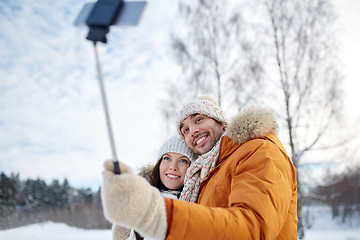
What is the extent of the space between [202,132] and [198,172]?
0.39 m

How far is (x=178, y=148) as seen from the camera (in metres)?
2.38

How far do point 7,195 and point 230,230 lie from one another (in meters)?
37.9

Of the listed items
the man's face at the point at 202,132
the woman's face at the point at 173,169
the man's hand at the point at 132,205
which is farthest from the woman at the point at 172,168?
the man's hand at the point at 132,205

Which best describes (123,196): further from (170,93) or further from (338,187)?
(338,187)

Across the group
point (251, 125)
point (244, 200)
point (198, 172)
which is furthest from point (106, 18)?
point (198, 172)

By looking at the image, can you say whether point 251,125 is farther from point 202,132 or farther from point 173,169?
point 173,169

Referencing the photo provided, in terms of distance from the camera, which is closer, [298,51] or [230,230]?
[230,230]

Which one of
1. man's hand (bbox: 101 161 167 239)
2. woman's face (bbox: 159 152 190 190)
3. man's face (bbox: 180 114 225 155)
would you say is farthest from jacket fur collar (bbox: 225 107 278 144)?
woman's face (bbox: 159 152 190 190)

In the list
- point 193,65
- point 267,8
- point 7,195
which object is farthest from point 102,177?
point 7,195

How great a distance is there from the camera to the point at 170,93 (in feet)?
27.7

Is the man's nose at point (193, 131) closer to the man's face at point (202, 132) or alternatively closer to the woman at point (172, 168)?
the man's face at point (202, 132)

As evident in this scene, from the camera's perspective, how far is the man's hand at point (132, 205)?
0.85 m

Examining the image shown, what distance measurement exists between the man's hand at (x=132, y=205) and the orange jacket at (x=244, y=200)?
0.05m

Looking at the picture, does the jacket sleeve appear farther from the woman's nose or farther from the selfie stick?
the woman's nose
